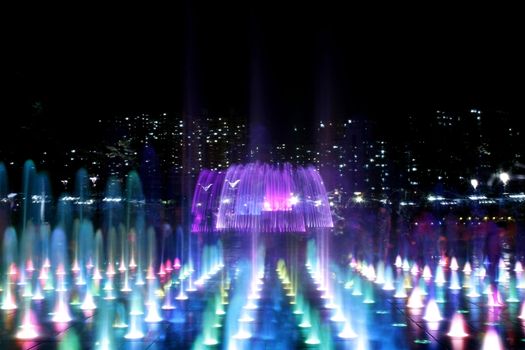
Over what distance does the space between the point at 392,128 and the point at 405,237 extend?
19.7 metres

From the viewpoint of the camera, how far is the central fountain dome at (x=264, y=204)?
132 ft

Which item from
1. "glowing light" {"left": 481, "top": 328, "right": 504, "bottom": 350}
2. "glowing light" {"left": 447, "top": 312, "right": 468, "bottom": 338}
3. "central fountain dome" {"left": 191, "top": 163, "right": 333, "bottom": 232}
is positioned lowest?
"glowing light" {"left": 481, "top": 328, "right": 504, "bottom": 350}

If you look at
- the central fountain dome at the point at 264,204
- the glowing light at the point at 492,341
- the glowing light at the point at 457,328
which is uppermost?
the central fountain dome at the point at 264,204

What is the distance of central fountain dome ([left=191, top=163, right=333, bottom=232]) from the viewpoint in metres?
40.2

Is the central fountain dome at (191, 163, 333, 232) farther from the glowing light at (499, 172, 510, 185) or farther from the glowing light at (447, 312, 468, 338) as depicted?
the glowing light at (447, 312, 468, 338)

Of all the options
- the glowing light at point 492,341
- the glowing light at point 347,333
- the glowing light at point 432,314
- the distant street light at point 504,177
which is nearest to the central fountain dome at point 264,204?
the distant street light at point 504,177

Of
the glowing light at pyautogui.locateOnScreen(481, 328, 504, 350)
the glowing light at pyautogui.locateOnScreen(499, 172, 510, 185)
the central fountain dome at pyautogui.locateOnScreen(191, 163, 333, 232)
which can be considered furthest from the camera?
the central fountain dome at pyautogui.locateOnScreen(191, 163, 333, 232)

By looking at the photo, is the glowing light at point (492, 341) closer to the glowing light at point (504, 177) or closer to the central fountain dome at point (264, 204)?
the central fountain dome at point (264, 204)

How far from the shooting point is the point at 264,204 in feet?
152

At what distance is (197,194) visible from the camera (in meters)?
60.1

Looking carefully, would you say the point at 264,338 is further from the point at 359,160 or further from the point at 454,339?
the point at 359,160

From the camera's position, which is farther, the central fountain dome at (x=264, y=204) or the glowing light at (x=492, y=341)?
the central fountain dome at (x=264, y=204)

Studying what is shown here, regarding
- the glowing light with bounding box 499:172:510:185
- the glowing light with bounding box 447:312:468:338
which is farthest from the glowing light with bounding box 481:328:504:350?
the glowing light with bounding box 499:172:510:185

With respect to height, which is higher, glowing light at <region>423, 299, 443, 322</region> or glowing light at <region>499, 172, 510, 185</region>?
glowing light at <region>499, 172, 510, 185</region>
